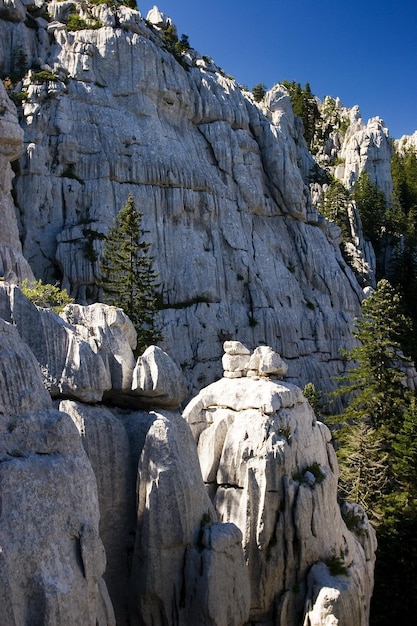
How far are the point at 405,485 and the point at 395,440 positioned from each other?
249 cm

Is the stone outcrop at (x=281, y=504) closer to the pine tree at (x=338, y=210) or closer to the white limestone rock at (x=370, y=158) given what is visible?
the pine tree at (x=338, y=210)

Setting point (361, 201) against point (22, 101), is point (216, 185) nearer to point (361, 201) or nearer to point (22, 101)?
point (22, 101)

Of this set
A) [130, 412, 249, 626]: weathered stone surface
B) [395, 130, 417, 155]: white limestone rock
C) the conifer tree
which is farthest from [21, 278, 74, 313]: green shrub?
[395, 130, 417, 155]: white limestone rock

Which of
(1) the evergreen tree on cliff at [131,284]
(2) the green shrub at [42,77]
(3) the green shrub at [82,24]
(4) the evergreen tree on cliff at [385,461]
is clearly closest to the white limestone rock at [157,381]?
(1) the evergreen tree on cliff at [131,284]

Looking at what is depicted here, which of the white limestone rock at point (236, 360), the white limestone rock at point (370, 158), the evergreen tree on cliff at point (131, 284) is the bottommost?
the white limestone rock at point (236, 360)

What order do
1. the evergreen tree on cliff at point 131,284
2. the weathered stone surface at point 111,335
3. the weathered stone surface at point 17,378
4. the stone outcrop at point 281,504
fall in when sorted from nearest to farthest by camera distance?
the weathered stone surface at point 17,378 → the weathered stone surface at point 111,335 → the stone outcrop at point 281,504 → the evergreen tree on cliff at point 131,284

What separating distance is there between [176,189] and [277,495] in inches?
1387

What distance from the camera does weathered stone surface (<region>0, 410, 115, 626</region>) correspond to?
28.7 feet

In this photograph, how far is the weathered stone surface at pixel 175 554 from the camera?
514 inches

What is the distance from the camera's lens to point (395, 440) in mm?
27828

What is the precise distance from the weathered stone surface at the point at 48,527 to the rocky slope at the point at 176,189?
32.6m

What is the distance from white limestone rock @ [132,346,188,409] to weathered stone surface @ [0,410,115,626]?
13.7 ft

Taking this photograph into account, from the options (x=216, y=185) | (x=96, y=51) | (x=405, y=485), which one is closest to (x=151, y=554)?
(x=405, y=485)

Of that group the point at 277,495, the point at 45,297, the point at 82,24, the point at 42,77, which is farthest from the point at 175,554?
the point at 82,24
